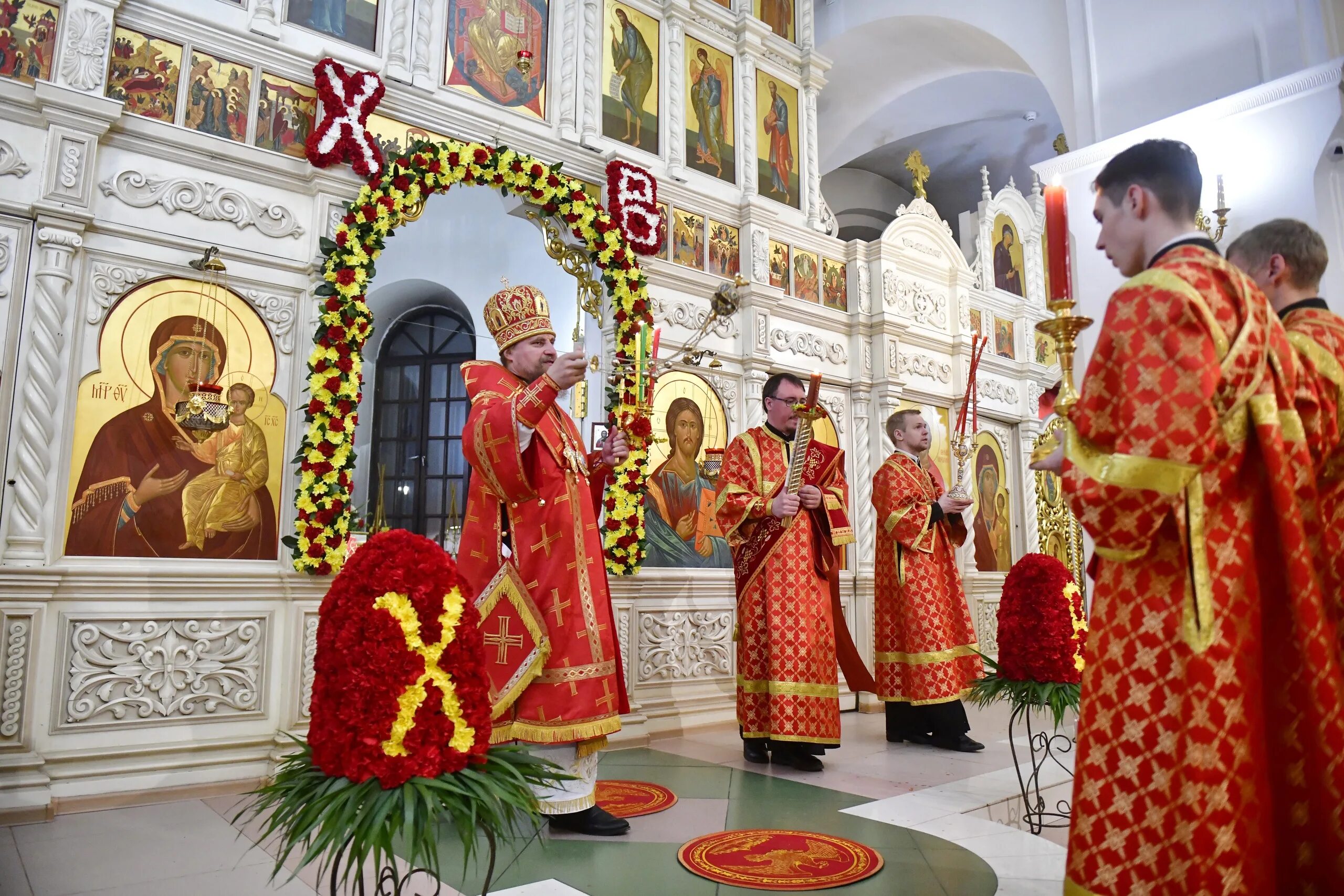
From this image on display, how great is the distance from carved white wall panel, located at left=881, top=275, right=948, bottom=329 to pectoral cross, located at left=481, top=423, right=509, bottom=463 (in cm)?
621

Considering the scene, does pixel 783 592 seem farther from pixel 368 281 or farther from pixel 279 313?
pixel 279 313

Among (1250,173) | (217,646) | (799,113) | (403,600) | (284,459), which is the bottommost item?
(217,646)

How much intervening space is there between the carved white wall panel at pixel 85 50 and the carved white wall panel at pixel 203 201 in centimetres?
52

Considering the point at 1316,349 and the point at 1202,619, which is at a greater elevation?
the point at 1316,349

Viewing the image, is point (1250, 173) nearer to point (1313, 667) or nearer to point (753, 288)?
point (753, 288)

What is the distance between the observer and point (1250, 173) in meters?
5.35

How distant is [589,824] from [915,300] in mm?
7226

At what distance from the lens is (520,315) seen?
4121 mm

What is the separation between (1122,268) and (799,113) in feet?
Result: 24.7

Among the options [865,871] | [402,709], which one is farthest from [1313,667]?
[402,709]

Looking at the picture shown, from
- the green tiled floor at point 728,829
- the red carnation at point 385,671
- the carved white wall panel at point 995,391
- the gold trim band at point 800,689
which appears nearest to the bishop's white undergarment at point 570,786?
the green tiled floor at point 728,829

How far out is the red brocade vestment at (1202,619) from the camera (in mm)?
1875

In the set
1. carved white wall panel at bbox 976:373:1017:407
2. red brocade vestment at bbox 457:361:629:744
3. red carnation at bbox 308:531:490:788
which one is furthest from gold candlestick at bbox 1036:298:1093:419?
carved white wall panel at bbox 976:373:1017:407

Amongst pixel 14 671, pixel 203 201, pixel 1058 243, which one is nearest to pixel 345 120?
pixel 203 201
